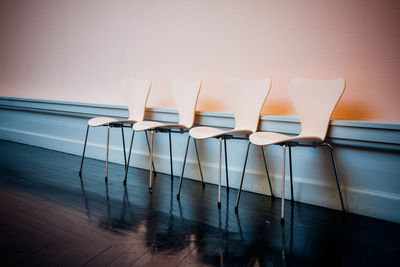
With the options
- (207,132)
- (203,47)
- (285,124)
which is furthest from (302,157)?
(203,47)

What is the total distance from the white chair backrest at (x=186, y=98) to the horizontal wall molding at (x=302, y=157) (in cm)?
11

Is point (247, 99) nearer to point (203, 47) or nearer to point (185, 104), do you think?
point (185, 104)

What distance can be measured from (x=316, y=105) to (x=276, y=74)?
59cm

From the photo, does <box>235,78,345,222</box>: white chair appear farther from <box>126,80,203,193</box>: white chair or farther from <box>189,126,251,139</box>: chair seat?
<box>126,80,203,193</box>: white chair

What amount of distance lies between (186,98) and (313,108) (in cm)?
120

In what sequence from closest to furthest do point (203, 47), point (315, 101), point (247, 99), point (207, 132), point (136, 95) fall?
point (315, 101), point (207, 132), point (247, 99), point (203, 47), point (136, 95)

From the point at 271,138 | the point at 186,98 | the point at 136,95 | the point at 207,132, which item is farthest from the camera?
the point at 136,95

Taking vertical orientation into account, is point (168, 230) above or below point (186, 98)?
below

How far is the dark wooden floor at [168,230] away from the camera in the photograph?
156cm

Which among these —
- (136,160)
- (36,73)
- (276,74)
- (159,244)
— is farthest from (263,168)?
(36,73)

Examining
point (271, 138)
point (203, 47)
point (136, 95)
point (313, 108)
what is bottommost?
point (271, 138)

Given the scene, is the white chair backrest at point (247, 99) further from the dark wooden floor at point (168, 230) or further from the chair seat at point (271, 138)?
the dark wooden floor at point (168, 230)

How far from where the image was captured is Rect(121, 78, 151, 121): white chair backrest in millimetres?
3264

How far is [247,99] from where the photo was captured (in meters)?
2.68
